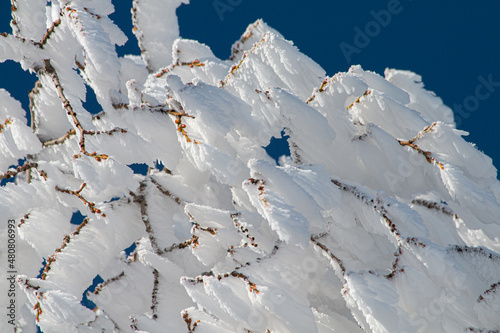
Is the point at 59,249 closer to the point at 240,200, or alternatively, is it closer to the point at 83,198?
the point at 83,198

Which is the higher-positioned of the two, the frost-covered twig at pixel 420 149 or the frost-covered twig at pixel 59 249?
the frost-covered twig at pixel 420 149

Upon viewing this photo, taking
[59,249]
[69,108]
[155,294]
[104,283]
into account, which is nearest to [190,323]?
[155,294]

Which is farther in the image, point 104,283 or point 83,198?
point 104,283

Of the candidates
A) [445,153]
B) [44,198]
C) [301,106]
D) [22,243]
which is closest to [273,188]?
[301,106]

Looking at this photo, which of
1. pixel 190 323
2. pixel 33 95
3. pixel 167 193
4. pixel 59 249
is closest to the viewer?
pixel 190 323

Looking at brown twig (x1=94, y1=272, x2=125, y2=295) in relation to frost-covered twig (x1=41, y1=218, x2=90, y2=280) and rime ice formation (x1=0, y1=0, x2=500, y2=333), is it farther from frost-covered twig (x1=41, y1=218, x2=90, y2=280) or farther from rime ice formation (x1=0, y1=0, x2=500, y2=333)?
frost-covered twig (x1=41, y1=218, x2=90, y2=280)

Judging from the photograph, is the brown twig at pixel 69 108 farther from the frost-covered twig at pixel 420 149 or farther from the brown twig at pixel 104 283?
the frost-covered twig at pixel 420 149

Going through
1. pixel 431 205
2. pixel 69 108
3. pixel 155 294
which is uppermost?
pixel 431 205

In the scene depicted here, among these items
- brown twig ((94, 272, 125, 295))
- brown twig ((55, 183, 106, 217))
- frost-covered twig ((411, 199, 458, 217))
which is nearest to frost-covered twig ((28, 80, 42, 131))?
brown twig ((55, 183, 106, 217))

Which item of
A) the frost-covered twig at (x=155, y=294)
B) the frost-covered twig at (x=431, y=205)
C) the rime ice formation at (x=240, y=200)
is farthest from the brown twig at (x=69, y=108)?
the frost-covered twig at (x=431, y=205)
